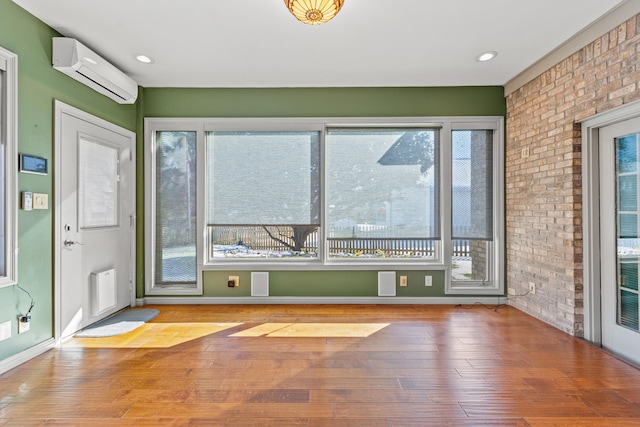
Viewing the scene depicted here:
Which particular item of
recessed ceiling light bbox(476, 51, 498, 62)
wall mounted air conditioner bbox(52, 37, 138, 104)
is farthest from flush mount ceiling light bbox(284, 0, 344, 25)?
wall mounted air conditioner bbox(52, 37, 138, 104)

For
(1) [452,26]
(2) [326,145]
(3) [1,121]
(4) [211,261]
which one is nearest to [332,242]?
(2) [326,145]

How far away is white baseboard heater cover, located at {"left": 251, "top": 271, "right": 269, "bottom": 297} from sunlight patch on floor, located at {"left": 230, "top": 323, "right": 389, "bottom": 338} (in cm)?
74

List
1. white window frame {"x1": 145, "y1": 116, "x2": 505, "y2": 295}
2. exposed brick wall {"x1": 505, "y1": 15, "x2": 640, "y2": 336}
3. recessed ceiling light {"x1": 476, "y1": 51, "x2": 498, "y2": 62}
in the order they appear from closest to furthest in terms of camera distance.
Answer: exposed brick wall {"x1": 505, "y1": 15, "x2": 640, "y2": 336}, recessed ceiling light {"x1": 476, "y1": 51, "x2": 498, "y2": 62}, white window frame {"x1": 145, "y1": 116, "x2": 505, "y2": 295}

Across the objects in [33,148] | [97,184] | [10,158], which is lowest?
[97,184]

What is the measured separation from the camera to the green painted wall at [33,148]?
2.50m

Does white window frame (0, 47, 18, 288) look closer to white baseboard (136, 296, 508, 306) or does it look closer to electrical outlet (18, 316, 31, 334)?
electrical outlet (18, 316, 31, 334)

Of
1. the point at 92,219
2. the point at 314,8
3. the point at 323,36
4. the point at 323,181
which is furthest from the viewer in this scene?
the point at 323,181

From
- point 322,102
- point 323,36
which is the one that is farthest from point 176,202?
point 323,36

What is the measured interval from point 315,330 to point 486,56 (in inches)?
126

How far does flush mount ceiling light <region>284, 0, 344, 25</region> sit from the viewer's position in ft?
6.68

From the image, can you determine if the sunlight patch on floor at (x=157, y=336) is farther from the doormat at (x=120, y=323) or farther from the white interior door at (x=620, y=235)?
the white interior door at (x=620, y=235)

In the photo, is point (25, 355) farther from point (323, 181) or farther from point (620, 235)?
point (620, 235)

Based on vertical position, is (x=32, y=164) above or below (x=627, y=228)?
above

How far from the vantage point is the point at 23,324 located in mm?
2572
